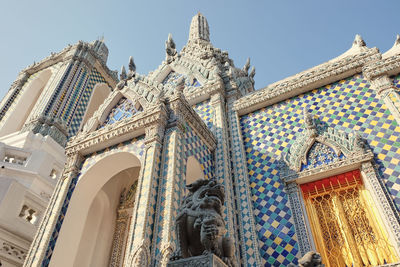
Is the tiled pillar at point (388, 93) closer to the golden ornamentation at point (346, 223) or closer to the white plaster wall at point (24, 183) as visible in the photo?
the golden ornamentation at point (346, 223)

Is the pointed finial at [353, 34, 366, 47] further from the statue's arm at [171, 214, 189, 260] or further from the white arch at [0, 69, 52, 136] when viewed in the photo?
the white arch at [0, 69, 52, 136]

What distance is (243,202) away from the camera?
21.4 ft

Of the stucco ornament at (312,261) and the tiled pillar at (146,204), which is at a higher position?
the tiled pillar at (146,204)

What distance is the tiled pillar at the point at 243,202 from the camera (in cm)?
580

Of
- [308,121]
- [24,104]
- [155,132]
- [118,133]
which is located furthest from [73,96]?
[308,121]

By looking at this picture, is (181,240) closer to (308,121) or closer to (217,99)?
(308,121)

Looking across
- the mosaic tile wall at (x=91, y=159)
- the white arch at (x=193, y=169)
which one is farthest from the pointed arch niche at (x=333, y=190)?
the mosaic tile wall at (x=91, y=159)

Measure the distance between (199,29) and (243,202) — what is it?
10.00 metres

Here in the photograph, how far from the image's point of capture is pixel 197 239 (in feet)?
11.6

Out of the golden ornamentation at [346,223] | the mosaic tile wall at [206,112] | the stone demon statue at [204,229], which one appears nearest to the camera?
the stone demon statue at [204,229]

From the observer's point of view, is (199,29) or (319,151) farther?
(199,29)

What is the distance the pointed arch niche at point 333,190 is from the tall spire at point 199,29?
329 inches

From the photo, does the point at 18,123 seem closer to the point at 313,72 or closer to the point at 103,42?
the point at 103,42

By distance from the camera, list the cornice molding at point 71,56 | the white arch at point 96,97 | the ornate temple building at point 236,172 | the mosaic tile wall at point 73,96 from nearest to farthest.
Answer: the ornate temple building at point 236,172 < the mosaic tile wall at point 73,96 < the white arch at point 96,97 < the cornice molding at point 71,56
